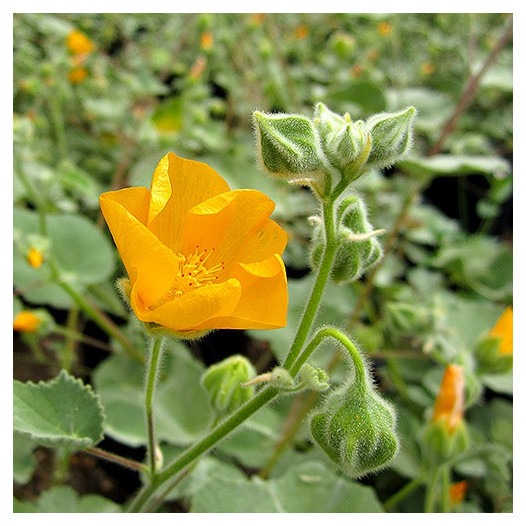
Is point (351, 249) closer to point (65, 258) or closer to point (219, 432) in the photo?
point (219, 432)

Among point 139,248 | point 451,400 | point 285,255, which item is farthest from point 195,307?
point 285,255

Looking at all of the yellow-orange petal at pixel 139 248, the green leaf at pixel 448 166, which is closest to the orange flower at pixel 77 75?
the green leaf at pixel 448 166

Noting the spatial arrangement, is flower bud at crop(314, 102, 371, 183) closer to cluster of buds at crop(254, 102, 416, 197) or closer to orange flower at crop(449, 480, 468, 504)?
cluster of buds at crop(254, 102, 416, 197)

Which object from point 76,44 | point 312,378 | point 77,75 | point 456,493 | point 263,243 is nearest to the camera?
point 312,378

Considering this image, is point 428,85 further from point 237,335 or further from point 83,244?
point 83,244

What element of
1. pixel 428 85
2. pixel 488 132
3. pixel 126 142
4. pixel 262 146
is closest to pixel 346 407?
pixel 262 146

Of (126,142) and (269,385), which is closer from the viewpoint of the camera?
(269,385)
